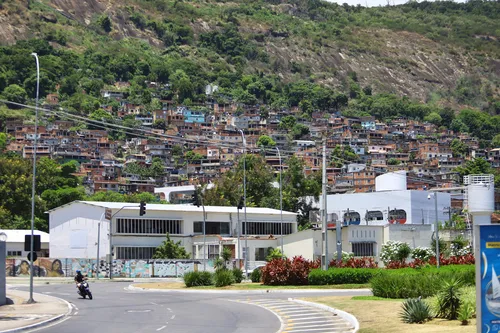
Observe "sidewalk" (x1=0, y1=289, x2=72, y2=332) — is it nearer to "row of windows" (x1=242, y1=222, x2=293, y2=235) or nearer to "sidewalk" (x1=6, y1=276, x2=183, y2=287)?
"sidewalk" (x1=6, y1=276, x2=183, y2=287)

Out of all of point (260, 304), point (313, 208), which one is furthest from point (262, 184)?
point (260, 304)

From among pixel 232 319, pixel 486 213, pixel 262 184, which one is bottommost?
pixel 232 319

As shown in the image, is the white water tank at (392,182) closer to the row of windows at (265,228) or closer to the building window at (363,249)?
the row of windows at (265,228)

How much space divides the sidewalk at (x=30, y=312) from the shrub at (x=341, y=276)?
14.0 m

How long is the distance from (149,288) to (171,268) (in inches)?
951

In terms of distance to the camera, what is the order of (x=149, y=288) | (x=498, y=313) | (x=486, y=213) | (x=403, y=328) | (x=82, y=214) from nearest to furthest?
(x=498, y=313), (x=403, y=328), (x=486, y=213), (x=149, y=288), (x=82, y=214)

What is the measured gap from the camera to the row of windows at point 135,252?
85.4m

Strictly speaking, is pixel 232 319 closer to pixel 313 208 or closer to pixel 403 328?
pixel 403 328

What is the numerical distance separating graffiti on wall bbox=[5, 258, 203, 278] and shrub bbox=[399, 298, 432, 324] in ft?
178

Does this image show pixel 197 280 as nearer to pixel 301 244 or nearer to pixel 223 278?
pixel 223 278

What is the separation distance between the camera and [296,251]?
8306 cm

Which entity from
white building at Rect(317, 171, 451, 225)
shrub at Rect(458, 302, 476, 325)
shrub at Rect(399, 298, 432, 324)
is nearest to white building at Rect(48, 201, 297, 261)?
white building at Rect(317, 171, 451, 225)

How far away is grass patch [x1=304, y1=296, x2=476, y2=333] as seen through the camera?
2377 cm

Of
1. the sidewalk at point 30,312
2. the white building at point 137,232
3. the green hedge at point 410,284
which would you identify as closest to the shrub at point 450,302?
Result: the green hedge at point 410,284
